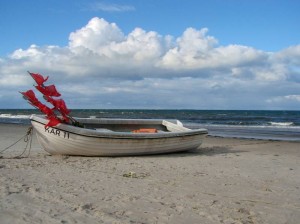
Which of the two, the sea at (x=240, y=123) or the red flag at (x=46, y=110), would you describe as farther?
the sea at (x=240, y=123)

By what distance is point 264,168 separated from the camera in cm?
845

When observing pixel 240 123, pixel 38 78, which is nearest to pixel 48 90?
pixel 38 78

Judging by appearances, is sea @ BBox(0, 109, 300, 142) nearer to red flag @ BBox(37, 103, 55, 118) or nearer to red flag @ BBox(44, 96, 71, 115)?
red flag @ BBox(44, 96, 71, 115)

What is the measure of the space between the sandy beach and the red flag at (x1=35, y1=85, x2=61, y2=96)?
162cm

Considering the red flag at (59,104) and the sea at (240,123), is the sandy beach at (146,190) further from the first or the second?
the sea at (240,123)

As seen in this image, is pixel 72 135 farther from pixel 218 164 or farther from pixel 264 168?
pixel 264 168

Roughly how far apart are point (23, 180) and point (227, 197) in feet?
11.1

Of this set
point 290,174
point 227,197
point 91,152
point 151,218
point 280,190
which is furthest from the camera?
point 91,152

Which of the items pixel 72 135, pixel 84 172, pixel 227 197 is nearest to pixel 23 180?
pixel 84 172

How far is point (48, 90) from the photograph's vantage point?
9.07 meters

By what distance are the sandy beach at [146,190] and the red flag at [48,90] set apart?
162 centimetres

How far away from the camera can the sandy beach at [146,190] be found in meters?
4.37

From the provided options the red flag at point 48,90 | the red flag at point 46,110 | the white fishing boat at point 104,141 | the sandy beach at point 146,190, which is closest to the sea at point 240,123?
the white fishing boat at point 104,141

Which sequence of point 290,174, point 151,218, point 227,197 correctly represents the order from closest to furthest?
point 151,218 → point 227,197 → point 290,174
